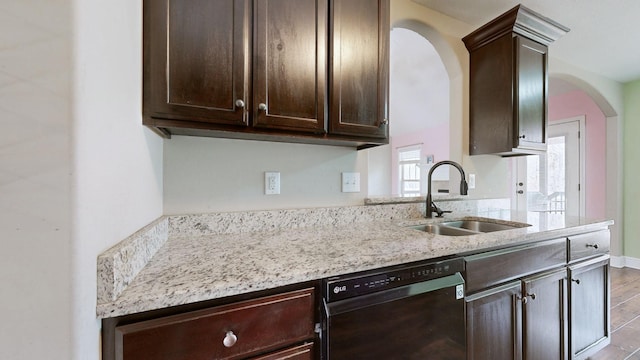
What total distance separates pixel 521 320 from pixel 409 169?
5.40 metres

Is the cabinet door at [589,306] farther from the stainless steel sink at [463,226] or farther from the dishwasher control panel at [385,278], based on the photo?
the dishwasher control panel at [385,278]

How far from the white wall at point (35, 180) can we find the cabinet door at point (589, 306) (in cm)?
221

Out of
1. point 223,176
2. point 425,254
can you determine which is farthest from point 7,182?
point 425,254

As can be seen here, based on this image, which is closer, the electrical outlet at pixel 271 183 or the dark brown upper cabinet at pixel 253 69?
the dark brown upper cabinet at pixel 253 69

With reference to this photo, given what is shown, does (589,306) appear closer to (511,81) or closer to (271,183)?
(511,81)

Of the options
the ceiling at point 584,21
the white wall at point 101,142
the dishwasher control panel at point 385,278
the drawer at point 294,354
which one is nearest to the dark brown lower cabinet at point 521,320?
the dishwasher control panel at point 385,278

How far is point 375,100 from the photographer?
136 cm

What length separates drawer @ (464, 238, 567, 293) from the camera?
116 centimetres

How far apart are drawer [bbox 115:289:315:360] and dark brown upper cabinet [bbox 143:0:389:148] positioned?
0.67m

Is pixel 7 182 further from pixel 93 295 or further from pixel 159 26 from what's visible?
pixel 159 26

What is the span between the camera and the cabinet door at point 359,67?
1.26 m

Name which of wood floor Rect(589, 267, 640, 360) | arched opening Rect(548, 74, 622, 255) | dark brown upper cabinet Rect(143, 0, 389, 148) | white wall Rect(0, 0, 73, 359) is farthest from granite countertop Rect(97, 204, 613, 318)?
arched opening Rect(548, 74, 622, 255)

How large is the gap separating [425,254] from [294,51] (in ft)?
3.31

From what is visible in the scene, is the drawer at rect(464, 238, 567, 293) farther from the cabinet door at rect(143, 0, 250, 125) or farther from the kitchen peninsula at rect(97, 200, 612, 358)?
the cabinet door at rect(143, 0, 250, 125)
